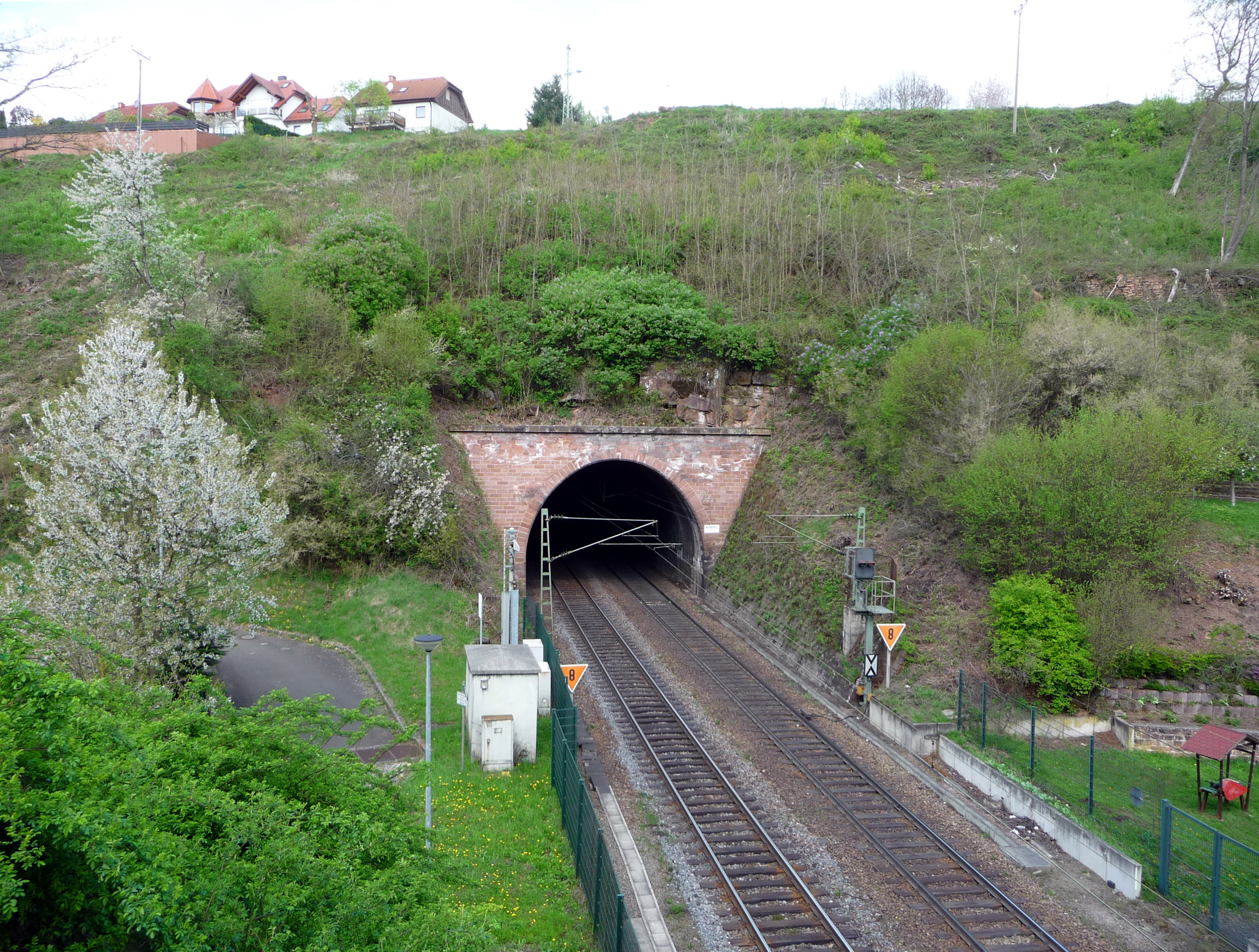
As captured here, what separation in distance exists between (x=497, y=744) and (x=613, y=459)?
Answer: 12.5 meters

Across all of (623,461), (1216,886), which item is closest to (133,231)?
(623,461)

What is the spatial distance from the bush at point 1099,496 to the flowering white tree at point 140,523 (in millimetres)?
14183

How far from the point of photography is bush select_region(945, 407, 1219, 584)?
15375 mm

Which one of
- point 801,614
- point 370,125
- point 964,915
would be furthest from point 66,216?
point 964,915

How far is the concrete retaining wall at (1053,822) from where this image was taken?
10.4m

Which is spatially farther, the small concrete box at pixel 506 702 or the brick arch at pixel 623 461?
the brick arch at pixel 623 461

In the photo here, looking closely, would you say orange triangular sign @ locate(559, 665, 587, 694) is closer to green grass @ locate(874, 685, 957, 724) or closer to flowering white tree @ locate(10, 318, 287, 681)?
flowering white tree @ locate(10, 318, 287, 681)

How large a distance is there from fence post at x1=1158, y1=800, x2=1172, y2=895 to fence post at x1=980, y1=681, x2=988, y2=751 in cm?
334

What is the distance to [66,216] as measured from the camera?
34.6 m

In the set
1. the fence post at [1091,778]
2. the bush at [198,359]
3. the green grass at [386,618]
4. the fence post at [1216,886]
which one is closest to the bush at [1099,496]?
the fence post at [1091,778]

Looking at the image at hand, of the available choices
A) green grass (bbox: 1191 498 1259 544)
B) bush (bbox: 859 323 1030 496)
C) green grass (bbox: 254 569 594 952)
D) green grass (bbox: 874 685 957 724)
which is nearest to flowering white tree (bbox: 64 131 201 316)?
green grass (bbox: 254 569 594 952)

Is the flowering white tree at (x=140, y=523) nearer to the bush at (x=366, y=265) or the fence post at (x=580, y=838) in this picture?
the fence post at (x=580, y=838)

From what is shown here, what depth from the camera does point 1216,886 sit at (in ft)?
31.4

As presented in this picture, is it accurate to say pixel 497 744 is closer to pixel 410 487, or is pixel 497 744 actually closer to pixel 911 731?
pixel 911 731
